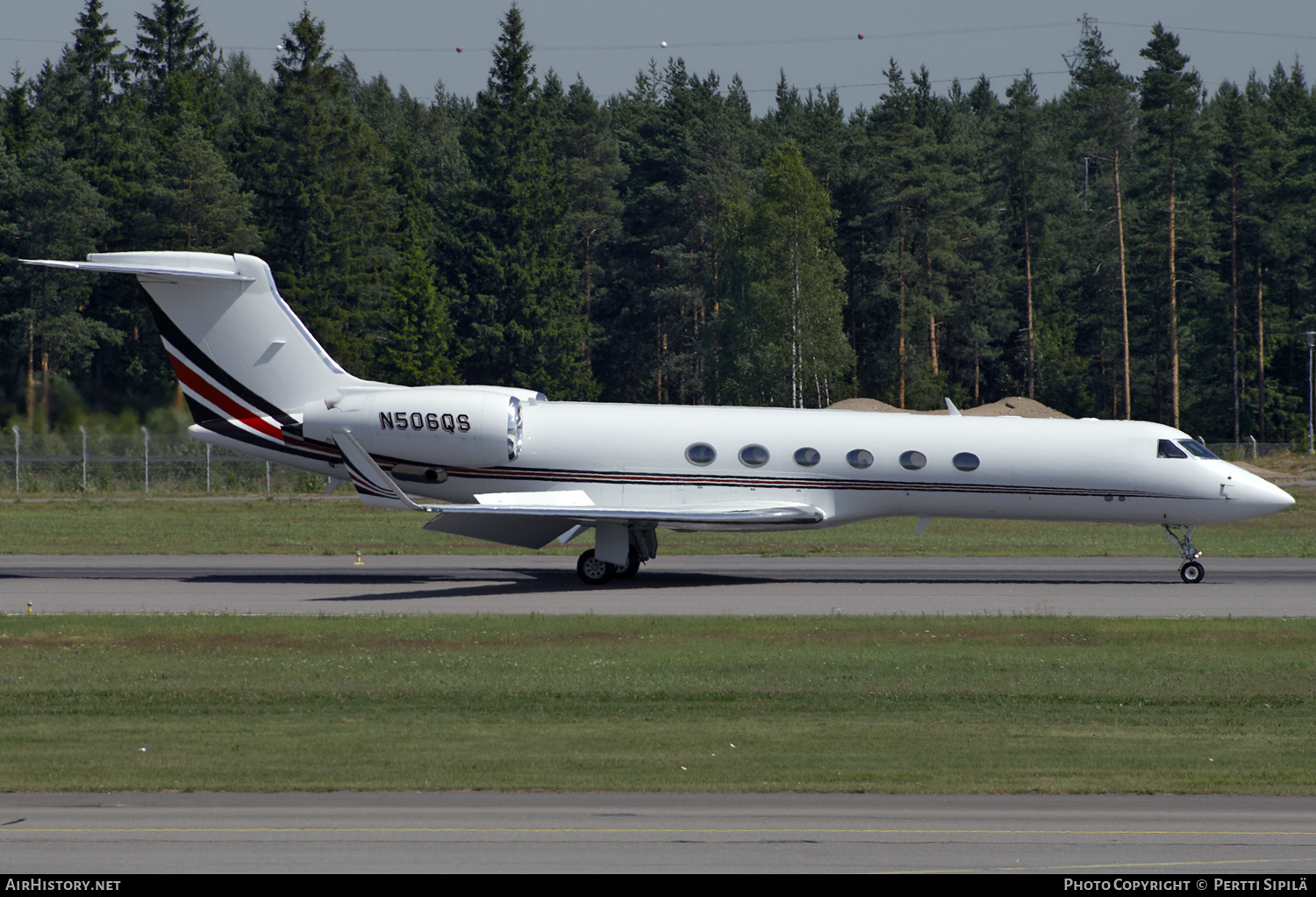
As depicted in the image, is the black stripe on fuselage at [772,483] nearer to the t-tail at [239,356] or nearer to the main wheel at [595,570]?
the main wheel at [595,570]

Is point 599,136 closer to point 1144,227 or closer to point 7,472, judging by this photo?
point 1144,227

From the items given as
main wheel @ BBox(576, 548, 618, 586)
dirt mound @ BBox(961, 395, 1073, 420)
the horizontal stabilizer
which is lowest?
main wheel @ BBox(576, 548, 618, 586)

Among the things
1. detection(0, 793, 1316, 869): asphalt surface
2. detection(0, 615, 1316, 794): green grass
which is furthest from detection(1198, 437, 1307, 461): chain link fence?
detection(0, 793, 1316, 869): asphalt surface

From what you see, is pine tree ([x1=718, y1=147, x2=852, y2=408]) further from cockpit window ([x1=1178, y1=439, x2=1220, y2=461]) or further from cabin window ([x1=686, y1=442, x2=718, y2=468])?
cabin window ([x1=686, y1=442, x2=718, y2=468])

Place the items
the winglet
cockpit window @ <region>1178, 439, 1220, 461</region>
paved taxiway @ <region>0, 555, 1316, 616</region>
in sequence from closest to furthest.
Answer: paved taxiway @ <region>0, 555, 1316, 616</region>, the winglet, cockpit window @ <region>1178, 439, 1220, 461</region>

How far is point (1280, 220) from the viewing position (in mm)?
89625

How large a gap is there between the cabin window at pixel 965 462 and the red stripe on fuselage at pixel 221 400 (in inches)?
514

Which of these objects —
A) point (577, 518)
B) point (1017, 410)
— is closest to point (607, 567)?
point (577, 518)

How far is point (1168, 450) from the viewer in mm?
27125

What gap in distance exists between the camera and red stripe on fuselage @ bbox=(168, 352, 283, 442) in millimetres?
27781

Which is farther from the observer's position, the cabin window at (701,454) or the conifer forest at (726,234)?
the conifer forest at (726,234)

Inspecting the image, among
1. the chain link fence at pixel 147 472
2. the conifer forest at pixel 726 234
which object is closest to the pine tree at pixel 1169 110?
the conifer forest at pixel 726 234

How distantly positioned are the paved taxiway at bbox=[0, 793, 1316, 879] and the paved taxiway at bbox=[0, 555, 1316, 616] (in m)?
12.0

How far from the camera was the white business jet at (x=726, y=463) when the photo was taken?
2681 cm
